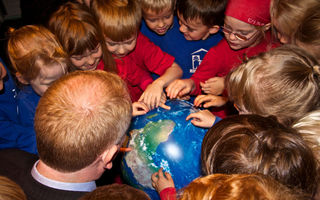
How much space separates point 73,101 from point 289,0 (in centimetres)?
213

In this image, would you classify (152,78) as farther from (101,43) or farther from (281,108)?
(281,108)

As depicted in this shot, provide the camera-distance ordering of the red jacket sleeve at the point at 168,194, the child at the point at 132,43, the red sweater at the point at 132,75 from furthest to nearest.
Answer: the red sweater at the point at 132,75 → the child at the point at 132,43 → the red jacket sleeve at the point at 168,194

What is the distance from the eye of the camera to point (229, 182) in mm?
1038

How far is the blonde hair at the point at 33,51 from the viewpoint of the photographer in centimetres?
225

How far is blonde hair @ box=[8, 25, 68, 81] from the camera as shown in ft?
7.39

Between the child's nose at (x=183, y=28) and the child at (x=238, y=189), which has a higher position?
the child's nose at (x=183, y=28)

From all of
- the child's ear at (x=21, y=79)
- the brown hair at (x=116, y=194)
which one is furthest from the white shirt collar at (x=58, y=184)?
the child's ear at (x=21, y=79)

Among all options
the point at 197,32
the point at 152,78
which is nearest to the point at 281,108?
the point at 197,32

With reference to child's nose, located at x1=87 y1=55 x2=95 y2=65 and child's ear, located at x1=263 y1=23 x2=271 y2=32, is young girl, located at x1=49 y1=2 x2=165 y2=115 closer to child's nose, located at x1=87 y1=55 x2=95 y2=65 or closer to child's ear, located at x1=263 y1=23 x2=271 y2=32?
child's nose, located at x1=87 y1=55 x2=95 y2=65

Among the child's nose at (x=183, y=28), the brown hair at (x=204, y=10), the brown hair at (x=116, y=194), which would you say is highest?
the brown hair at (x=204, y=10)

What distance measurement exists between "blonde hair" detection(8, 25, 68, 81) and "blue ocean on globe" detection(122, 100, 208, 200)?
1003mm

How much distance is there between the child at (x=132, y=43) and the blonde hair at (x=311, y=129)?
114cm

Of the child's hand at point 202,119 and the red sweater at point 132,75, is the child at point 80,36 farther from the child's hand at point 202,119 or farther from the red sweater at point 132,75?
the child's hand at point 202,119

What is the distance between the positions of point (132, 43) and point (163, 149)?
4.42ft
